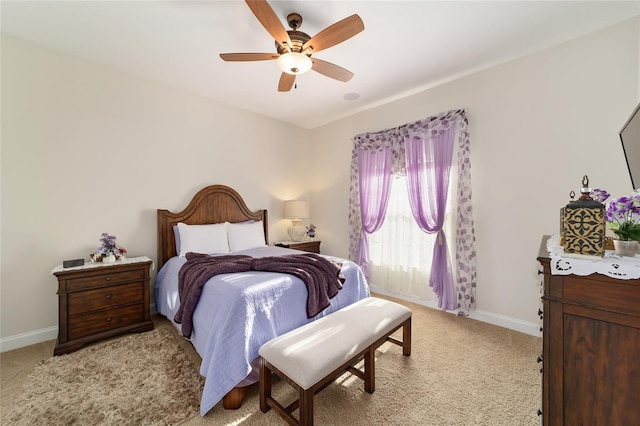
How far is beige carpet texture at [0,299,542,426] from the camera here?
152 centimetres

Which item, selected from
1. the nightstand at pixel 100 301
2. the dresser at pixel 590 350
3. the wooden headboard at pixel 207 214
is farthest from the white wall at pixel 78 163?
the dresser at pixel 590 350

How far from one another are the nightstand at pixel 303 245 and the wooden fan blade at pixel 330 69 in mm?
2435

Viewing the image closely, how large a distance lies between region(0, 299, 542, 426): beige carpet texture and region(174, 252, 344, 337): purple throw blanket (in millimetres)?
432

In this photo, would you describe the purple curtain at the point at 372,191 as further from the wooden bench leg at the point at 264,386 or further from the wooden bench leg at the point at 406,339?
the wooden bench leg at the point at 264,386

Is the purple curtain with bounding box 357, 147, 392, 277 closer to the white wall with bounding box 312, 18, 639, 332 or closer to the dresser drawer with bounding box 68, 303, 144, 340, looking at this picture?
the white wall with bounding box 312, 18, 639, 332

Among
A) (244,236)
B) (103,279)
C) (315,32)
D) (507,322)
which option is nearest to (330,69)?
Answer: (315,32)

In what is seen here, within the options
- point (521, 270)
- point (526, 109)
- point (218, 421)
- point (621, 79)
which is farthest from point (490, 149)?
point (218, 421)

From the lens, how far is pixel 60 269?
2230mm

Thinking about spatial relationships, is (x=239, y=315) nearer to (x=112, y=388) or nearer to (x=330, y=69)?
(x=112, y=388)

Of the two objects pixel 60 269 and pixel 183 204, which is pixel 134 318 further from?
pixel 183 204

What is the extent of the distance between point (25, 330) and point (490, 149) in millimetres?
4945

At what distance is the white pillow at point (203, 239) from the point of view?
2.99 meters

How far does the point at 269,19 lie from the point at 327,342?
6.82ft

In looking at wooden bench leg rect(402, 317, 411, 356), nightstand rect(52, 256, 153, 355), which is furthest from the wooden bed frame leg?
nightstand rect(52, 256, 153, 355)
